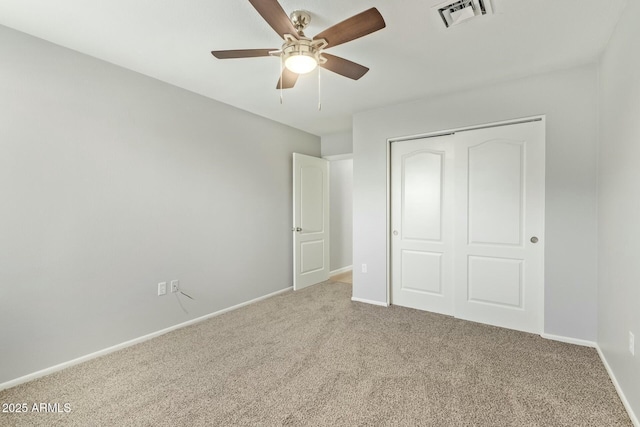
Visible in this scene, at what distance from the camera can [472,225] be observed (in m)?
3.00

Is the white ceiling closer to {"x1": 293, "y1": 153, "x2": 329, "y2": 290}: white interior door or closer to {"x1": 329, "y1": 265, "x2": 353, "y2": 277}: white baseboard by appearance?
{"x1": 293, "y1": 153, "x2": 329, "y2": 290}: white interior door

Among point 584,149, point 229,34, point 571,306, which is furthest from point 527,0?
point 571,306

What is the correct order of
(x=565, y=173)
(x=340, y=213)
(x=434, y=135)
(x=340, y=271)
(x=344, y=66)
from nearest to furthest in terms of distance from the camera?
Result: (x=344, y=66) → (x=565, y=173) → (x=434, y=135) → (x=340, y=271) → (x=340, y=213)

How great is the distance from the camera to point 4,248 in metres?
1.95

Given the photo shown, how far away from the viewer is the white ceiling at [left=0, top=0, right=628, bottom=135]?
1762 millimetres

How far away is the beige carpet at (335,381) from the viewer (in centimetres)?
166

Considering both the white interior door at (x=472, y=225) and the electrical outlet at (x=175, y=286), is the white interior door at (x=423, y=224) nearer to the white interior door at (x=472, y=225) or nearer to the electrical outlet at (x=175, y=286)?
the white interior door at (x=472, y=225)

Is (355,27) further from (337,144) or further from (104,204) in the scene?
(337,144)

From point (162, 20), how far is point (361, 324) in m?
3.02

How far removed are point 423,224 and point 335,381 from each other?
2009 millimetres

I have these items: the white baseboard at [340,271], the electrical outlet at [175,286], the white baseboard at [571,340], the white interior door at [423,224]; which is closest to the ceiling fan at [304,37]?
the white interior door at [423,224]

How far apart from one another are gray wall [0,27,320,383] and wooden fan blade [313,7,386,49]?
1.96 metres

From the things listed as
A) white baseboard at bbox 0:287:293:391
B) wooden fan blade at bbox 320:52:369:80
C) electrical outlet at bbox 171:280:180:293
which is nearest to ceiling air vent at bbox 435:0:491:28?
wooden fan blade at bbox 320:52:369:80

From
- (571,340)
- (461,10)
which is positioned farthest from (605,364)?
(461,10)
